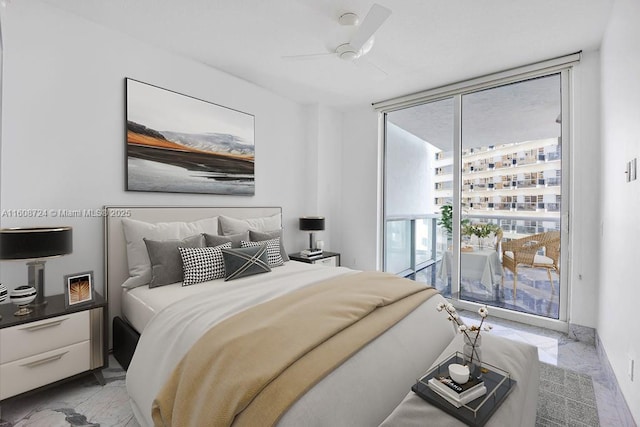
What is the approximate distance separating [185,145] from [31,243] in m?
1.48

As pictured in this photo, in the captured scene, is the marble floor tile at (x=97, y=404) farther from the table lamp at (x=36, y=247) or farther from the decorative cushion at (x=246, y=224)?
the decorative cushion at (x=246, y=224)

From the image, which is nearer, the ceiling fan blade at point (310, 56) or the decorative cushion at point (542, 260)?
the ceiling fan blade at point (310, 56)

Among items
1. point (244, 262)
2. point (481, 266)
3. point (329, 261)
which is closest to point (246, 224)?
point (244, 262)

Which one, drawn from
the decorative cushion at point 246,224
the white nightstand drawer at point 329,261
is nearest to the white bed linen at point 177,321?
the decorative cushion at point 246,224

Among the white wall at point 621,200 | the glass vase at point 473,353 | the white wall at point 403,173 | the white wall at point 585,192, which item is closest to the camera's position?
the glass vase at point 473,353

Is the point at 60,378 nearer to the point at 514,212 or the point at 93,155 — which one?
the point at 93,155

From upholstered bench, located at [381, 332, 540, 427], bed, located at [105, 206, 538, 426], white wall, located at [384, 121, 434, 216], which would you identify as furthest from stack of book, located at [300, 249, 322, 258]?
upholstered bench, located at [381, 332, 540, 427]

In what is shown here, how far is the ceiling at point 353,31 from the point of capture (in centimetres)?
219

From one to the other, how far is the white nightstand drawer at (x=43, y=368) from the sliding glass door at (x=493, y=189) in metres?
3.60

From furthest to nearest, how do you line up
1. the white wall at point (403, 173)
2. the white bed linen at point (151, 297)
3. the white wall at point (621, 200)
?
the white wall at point (403, 173), the white bed linen at point (151, 297), the white wall at point (621, 200)

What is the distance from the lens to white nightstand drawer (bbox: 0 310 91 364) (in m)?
1.68

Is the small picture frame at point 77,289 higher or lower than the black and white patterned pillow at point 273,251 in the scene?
lower

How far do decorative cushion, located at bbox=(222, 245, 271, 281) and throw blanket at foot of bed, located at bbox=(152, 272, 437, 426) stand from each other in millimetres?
737

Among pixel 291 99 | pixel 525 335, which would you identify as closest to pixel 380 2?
pixel 291 99
